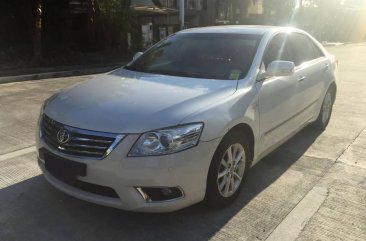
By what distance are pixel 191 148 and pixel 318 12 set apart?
48.8m

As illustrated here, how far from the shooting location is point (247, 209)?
3.71 metres

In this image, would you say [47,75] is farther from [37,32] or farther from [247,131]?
[247,131]

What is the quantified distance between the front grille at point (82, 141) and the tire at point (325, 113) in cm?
378

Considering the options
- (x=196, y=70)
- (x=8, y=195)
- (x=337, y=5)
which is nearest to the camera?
(x=8, y=195)

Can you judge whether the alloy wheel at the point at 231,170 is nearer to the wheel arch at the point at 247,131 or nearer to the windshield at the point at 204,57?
the wheel arch at the point at 247,131

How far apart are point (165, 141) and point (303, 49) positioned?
2.99m

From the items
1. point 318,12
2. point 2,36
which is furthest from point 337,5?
point 2,36

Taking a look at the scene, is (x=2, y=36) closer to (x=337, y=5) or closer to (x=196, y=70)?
(x=196, y=70)

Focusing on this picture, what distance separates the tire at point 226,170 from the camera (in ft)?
11.1

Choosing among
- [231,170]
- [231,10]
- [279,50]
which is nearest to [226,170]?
[231,170]

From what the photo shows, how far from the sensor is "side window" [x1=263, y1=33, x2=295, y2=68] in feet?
14.3

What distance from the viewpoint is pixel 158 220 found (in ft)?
11.4

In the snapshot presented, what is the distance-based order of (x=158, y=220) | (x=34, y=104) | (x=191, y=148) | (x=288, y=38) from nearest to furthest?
1. (x=191, y=148)
2. (x=158, y=220)
3. (x=288, y=38)
4. (x=34, y=104)

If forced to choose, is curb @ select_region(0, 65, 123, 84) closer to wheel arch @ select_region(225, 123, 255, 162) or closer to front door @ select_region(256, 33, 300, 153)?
front door @ select_region(256, 33, 300, 153)
